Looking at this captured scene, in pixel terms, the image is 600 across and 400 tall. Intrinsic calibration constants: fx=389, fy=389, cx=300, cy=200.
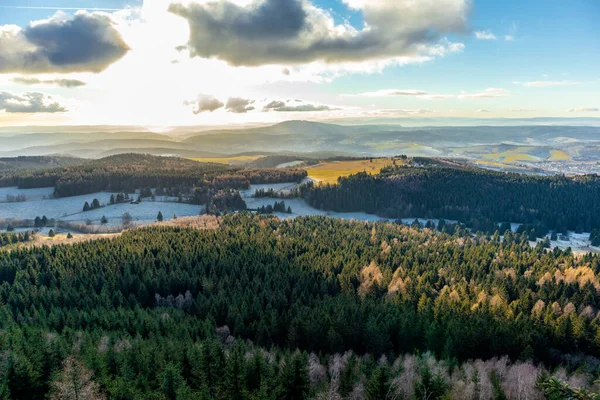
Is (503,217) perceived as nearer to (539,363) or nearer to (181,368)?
(539,363)

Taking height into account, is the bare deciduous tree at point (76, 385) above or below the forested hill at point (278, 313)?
above

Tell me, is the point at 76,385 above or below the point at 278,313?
above

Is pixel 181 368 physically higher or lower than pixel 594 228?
higher

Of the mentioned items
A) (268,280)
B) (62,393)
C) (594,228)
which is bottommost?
(594,228)

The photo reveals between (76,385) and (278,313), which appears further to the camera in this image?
(278,313)

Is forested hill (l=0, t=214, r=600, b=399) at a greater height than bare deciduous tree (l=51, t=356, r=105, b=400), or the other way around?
bare deciduous tree (l=51, t=356, r=105, b=400)

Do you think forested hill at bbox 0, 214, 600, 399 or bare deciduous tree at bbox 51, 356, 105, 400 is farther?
forested hill at bbox 0, 214, 600, 399

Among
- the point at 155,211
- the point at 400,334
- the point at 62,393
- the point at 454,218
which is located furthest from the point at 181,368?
the point at 454,218

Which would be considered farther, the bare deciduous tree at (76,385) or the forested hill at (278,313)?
the forested hill at (278,313)
